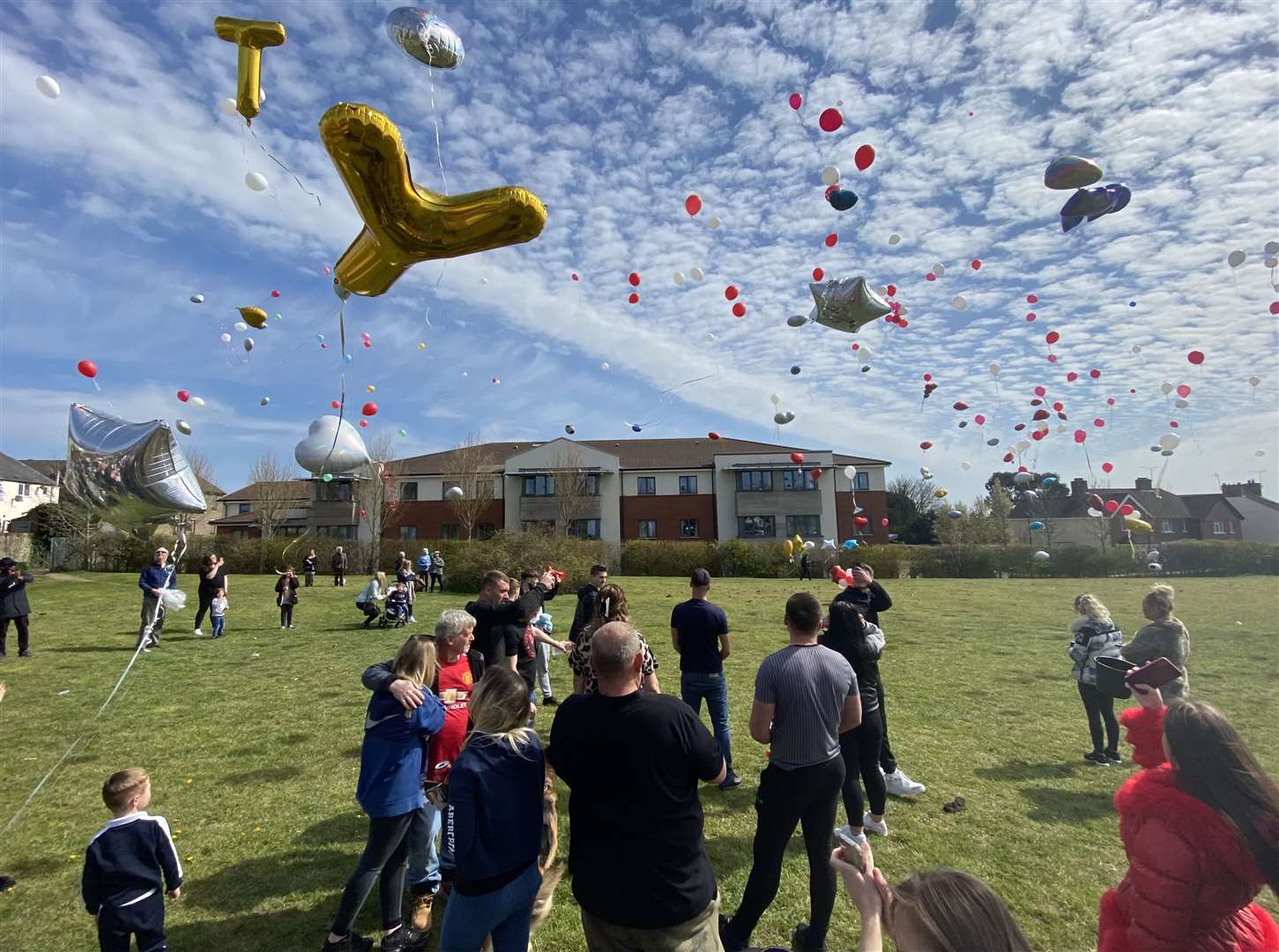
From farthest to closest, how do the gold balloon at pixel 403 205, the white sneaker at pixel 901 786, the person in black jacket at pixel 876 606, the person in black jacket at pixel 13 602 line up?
1. the person in black jacket at pixel 13 602
2. the white sneaker at pixel 901 786
3. the person in black jacket at pixel 876 606
4. the gold balloon at pixel 403 205

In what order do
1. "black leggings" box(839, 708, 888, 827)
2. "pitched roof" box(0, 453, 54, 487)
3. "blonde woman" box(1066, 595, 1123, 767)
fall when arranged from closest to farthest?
"black leggings" box(839, 708, 888, 827), "blonde woman" box(1066, 595, 1123, 767), "pitched roof" box(0, 453, 54, 487)

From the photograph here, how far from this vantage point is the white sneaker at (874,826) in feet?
15.7

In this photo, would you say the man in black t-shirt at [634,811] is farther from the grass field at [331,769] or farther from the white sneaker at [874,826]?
the white sneaker at [874,826]

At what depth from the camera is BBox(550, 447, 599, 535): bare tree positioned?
39156mm

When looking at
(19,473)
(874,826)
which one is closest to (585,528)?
(874,826)

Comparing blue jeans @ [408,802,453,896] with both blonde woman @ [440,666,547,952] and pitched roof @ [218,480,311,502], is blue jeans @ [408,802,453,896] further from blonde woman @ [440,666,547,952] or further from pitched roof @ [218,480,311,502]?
pitched roof @ [218,480,311,502]

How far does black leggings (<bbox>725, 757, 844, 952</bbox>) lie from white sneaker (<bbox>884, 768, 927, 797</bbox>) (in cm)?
231

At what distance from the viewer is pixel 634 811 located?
7.86ft

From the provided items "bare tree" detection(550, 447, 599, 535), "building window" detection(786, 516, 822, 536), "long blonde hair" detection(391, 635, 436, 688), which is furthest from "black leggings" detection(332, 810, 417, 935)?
"building window" detection(786, 516, 822, 536)

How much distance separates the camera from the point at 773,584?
87.2ft

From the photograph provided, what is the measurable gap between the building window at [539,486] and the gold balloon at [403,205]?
3707 centimetres

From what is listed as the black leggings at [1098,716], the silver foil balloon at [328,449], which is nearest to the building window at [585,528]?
the silver foil balloon at [328,449]

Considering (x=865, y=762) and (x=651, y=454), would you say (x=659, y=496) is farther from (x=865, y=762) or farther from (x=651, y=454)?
(x=865, y=762)

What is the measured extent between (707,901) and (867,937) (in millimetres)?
1053
